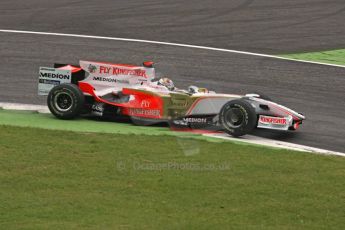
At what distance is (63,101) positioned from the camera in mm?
13383

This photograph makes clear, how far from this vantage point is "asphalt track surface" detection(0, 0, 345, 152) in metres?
15.6

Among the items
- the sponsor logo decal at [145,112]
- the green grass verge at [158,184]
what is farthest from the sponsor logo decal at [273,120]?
the sponsor logo decal at [145,112]

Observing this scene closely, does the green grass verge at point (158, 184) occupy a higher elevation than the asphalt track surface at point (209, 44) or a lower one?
lower

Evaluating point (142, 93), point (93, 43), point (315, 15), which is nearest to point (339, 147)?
point (142, 93)

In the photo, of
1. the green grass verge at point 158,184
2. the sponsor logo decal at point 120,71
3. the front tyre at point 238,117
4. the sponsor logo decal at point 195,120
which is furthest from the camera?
the sponsor logo decal at point 120,71

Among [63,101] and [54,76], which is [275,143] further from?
[54,76]

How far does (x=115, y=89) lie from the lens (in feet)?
44.7

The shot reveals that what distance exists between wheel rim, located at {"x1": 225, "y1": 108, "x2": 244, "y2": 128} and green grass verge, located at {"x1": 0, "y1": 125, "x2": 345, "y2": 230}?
0.66 metres

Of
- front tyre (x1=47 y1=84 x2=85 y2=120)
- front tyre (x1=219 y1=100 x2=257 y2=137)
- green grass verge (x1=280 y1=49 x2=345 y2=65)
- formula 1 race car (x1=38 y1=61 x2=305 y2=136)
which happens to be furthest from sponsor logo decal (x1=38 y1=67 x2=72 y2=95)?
green grass verge (x1=280 y1=49 x2=345 y2=65)

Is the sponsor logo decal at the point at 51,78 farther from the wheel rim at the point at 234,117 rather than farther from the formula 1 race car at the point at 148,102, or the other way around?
the wheel rim at the point at 234,117

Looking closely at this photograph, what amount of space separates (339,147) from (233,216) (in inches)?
162

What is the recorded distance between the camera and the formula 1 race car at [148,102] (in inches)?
499

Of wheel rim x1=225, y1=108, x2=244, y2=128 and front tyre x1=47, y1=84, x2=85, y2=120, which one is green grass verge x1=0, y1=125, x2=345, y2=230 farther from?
front tyre x1=47, y1=84, x2=85, y2=120

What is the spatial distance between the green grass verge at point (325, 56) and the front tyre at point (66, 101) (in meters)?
7.33
